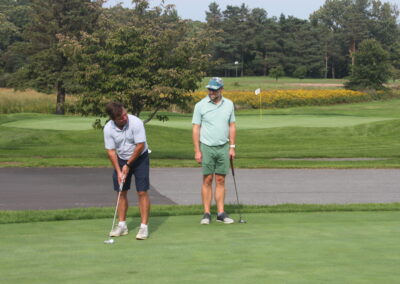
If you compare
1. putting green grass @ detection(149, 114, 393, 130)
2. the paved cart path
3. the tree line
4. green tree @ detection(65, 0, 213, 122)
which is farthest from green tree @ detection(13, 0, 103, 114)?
the paved cart path

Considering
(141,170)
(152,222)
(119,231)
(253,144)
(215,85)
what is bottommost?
(253,144)

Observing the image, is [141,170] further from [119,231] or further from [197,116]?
[197,116]

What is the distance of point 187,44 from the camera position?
21969 millimetres

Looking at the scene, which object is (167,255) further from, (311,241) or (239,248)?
(311,241)

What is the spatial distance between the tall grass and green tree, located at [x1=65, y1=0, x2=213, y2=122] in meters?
28.5

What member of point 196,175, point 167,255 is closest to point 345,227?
point 167,255

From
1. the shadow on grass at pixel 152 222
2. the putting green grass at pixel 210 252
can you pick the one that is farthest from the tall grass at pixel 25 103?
the putting green grass at pixel 210 252

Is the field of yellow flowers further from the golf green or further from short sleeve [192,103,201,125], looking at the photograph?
short sleeve [192,103,201,125]

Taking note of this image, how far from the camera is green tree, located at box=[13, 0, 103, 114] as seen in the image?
57531 mm

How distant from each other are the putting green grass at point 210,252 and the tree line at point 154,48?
11769 millimetres

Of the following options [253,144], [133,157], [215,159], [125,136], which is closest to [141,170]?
[133,157]

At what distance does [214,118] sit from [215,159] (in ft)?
1.82

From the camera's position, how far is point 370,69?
246 ft

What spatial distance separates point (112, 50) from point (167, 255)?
1480 cm
